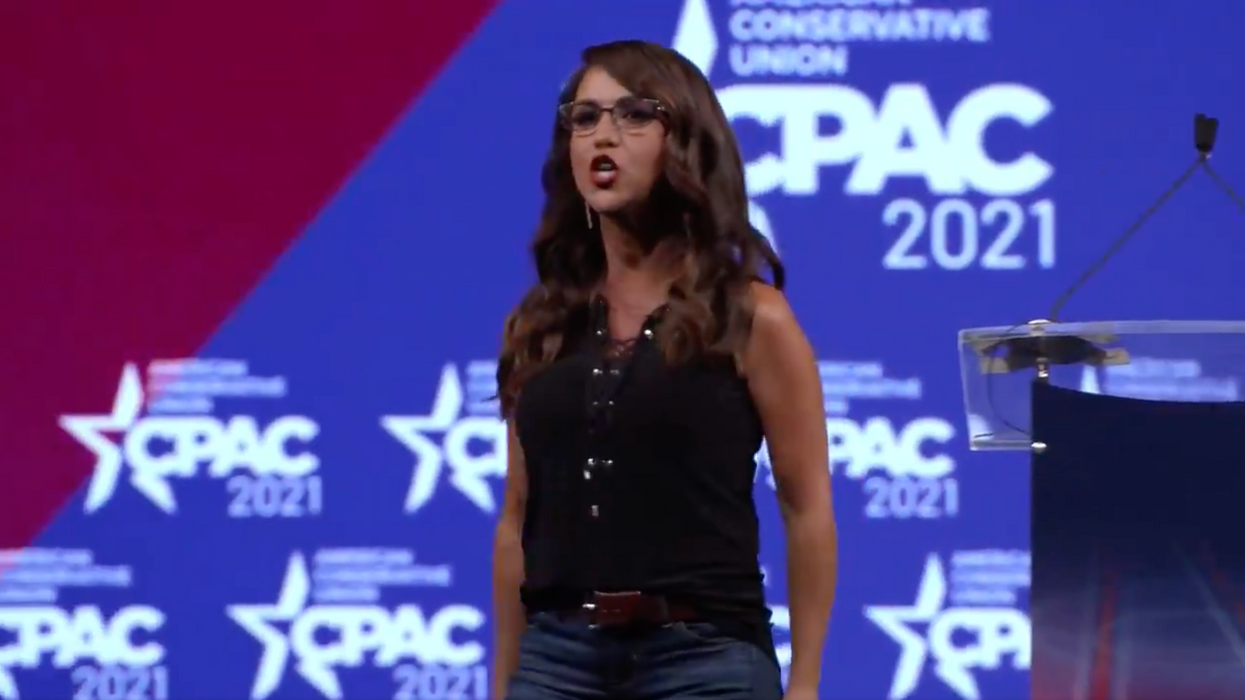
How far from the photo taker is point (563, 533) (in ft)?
7.34

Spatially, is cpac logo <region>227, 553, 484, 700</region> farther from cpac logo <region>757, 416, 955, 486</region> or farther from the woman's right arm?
the woman's right arm

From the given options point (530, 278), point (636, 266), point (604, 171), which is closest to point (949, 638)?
point (530, 278)

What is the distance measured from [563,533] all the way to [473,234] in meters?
2.18

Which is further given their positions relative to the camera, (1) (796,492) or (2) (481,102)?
(2) (481,102)

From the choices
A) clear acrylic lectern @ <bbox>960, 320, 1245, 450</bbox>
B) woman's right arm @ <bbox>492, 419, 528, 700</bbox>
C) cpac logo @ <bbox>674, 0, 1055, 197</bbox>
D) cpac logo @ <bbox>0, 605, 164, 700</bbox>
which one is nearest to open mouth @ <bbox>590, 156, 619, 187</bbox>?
woman's right arm @ <bbox>492, 419, 528, 700</bbox>

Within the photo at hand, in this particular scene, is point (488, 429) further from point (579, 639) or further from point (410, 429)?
point (579, 639)

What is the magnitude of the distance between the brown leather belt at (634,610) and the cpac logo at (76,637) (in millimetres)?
2490

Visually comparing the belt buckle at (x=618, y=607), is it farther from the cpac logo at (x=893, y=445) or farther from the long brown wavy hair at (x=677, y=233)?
the cpac logo at (x=893, y=445)

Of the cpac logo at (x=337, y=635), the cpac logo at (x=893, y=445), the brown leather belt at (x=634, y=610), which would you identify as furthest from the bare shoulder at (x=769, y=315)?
the cpac logo at (x=337, y=635)

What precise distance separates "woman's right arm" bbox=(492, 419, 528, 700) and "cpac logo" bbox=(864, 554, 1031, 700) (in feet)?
6.36

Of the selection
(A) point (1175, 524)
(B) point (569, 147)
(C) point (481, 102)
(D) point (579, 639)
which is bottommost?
(D) point (579, 639)

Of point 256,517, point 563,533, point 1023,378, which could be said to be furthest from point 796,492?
point 256,517

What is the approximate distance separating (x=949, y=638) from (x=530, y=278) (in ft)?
4.07

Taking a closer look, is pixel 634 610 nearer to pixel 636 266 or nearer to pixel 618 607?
pixel 618 607
